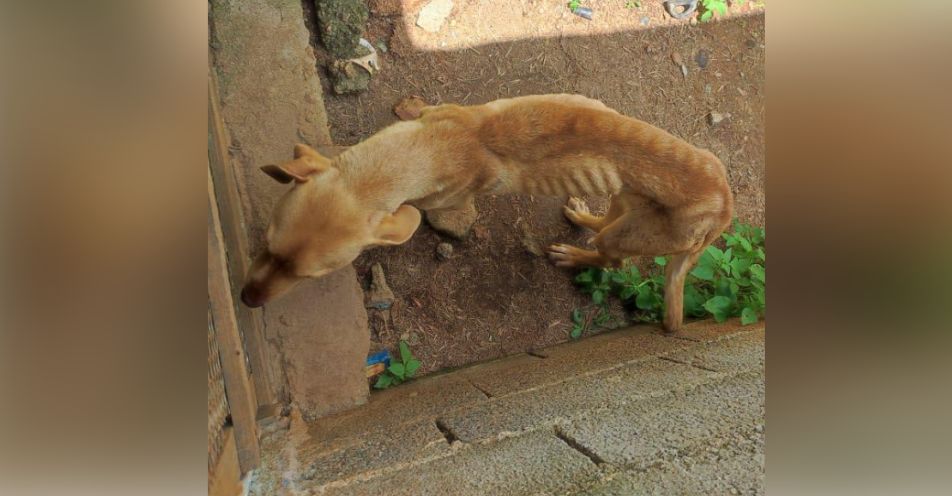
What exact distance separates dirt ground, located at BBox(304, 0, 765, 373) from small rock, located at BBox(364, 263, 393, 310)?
5 cm

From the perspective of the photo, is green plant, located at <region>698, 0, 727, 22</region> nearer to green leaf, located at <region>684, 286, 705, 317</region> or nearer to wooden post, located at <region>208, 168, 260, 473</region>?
green leaf, located at <region>684, 286, 705, 317</region>

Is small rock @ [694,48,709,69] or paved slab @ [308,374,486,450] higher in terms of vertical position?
small rock @ [694,48,709,69]

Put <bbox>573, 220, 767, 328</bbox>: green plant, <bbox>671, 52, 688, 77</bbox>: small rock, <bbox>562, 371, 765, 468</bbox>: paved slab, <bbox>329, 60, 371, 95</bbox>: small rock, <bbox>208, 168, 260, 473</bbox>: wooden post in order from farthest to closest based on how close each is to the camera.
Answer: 1. <bbox>671, 52, 688, 77</bbox>: small rock
2. <bbox>573, 220, 767, 328</bbox>: green plant
3. <bbox>329, 60, 371, 95</bbox>: small rock
4. <bbox>208, 168, 260, 473</bbox>: wooden post
5. <bbox>562, 371, 765, 468</bbox>: paved slab

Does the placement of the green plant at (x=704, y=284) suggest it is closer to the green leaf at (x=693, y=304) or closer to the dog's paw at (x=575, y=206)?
the green leaf at (x=693, y=304)

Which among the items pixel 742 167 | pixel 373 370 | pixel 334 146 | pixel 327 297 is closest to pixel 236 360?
pixel 327 297

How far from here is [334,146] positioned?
340 cm

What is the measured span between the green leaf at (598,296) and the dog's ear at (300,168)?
2425mm

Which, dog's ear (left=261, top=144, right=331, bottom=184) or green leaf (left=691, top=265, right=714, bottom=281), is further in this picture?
green leaf (left=691, top=265, right=714, bottom=281)

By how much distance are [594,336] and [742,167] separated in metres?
2.25

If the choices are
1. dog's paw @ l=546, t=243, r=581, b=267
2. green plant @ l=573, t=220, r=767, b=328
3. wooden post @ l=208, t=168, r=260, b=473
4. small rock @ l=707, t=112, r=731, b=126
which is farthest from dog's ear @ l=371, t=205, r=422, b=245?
small rock @ l=707, t=112, r=731, b=126

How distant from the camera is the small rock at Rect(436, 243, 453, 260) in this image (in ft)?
12.6

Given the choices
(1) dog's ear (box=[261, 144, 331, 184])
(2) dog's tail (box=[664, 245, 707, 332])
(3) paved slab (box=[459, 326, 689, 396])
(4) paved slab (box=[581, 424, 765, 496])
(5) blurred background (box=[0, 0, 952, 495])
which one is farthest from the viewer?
(2) dog's tail (box=[664, 245, 707, 332])

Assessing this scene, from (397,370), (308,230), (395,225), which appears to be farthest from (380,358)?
(308,230)

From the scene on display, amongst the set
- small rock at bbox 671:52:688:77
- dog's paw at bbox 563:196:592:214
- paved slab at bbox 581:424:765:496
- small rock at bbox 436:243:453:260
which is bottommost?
paved slab at bbox 581:424:765:496
